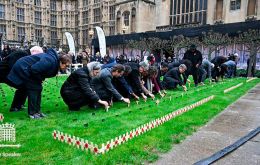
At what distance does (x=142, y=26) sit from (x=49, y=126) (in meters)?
39.8

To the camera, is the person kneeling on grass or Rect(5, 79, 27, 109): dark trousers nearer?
the person kneeling on grass

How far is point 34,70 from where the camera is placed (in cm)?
553

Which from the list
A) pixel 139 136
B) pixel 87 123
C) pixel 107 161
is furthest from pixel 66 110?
pixel 107 161

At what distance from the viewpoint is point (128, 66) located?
301 inches

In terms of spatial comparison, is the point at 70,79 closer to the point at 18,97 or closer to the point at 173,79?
the point at 18,97

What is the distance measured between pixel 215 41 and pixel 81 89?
18.1m

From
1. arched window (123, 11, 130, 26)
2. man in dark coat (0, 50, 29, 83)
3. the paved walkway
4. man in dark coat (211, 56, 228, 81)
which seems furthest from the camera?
arched window (123, 11, 130, 26)

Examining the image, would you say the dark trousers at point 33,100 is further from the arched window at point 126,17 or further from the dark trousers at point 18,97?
the arched window at point 126,17

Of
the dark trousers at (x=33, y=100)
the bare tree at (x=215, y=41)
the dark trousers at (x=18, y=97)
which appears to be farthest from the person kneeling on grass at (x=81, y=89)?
the bare tree at (x=215, y=41)

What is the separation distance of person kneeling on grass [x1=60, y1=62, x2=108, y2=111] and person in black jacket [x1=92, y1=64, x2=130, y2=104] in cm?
47

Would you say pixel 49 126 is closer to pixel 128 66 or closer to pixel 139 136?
pixel 139 136

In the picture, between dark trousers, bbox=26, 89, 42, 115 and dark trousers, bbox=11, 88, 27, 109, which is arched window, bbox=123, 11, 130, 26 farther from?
dark trousers, bbox=26, 89, 42, 115

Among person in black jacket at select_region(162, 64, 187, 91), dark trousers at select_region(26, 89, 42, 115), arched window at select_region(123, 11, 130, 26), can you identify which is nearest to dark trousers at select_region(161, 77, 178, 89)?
person in black jacket at select_region(162, 64, 187, 91)

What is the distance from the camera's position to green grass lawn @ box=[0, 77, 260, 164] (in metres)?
3.66
